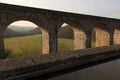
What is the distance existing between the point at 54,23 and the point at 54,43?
1.55 meters

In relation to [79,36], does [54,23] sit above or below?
above

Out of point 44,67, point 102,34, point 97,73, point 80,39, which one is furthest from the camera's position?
point 102,34

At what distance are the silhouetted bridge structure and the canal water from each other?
0.98ft

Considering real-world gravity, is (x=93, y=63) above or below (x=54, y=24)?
below

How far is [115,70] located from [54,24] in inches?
358

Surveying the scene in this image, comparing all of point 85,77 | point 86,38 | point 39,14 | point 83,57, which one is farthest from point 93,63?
point 86,38

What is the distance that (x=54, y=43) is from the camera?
1261 centimetres

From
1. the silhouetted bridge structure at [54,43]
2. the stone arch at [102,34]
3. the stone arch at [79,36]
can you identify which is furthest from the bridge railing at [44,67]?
the stone arch at [102,34]

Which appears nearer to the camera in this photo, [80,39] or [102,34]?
[80,39]

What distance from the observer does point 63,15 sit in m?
12.6

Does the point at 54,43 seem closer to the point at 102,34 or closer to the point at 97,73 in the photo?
the point at 102,34

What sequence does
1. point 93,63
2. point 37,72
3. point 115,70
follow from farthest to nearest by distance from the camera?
point 93,63 → point 115,70 → point 37,72

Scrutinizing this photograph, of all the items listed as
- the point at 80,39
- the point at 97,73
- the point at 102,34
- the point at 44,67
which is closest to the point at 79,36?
the point at 80,39

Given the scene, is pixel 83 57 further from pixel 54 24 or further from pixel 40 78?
pixel 54 24
